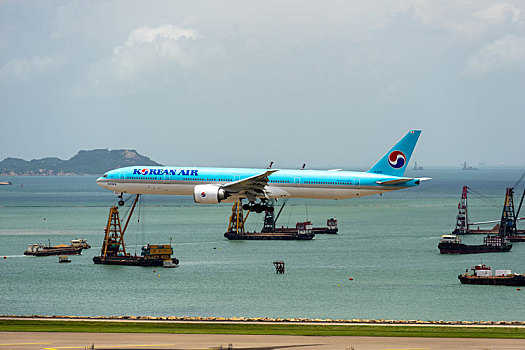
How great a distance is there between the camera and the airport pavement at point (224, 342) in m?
64.1

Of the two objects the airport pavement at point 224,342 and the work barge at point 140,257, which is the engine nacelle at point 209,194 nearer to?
the airport pavement at point 224,342

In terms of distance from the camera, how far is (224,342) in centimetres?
6712

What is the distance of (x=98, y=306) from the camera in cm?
12262

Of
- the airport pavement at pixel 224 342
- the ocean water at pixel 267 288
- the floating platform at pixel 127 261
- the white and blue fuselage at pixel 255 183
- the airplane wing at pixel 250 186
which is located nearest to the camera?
the airport pavement at pixel 224 342

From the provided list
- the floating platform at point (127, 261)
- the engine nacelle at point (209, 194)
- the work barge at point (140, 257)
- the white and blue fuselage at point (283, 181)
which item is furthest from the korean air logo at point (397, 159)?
the floating platform at point (127, 261)

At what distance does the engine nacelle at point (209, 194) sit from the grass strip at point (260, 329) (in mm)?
17171

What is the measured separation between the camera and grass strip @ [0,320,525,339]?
73.4 metres

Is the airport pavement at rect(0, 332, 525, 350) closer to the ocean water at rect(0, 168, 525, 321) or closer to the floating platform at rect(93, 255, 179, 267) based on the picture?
the ocean water at rect(0, 168, 525, 321)

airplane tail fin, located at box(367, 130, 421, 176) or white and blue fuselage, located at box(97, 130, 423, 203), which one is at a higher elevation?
airplane tail fin, located at box(367, 130, 421, 176)

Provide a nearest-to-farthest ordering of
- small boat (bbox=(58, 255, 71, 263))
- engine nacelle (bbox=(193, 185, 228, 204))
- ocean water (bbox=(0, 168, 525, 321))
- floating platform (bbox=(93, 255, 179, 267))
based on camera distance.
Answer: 1. engine nacelle (bbox=(193, 185, 228, 204))
2. ocean water (bbox=(0, 168, 525, 321))
3. floating platform (bbox=(93, 255, 179, 267))
4. small boat (bbox=(58, 255, 71, 263))

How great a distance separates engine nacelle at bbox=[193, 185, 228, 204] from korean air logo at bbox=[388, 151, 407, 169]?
2264 centimetres

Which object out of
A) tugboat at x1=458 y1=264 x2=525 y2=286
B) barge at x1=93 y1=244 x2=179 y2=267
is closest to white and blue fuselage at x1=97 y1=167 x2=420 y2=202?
tugboat at x1=458 y1=264 x2=525 y2=286

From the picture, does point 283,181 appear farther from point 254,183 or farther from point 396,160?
point 396,160

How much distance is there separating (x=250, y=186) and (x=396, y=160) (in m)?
20.4
